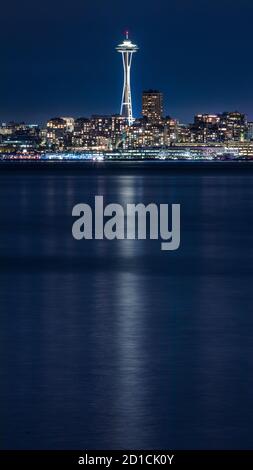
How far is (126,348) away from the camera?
537 inches

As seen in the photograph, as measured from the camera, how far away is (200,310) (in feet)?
55.5

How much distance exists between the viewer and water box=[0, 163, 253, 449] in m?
10.0

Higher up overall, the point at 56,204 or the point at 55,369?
the point at 56,204

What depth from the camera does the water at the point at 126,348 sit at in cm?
1003

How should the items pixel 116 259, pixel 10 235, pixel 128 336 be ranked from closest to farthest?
pixel 128 336, pixel 116 259, pixel 10 235

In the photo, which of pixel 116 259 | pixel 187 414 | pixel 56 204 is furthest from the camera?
pixel 56 204

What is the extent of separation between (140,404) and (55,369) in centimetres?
185
